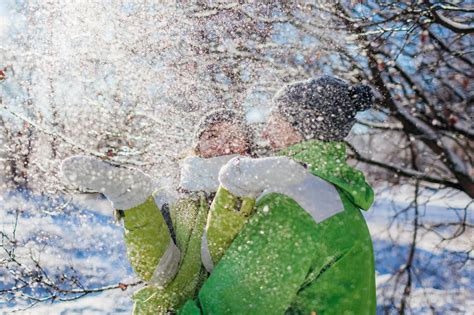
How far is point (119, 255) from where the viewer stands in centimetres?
1118

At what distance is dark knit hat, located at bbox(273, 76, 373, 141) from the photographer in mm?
1364

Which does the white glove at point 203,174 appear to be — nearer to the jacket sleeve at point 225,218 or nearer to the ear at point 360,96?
the jacket sleeve at point 225,218

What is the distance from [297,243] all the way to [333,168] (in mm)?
226

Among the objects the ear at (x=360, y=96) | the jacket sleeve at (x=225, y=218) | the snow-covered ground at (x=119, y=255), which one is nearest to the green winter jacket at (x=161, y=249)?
the jacket sleeve at (x=225, y=218)

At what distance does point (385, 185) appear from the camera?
570 centimetres

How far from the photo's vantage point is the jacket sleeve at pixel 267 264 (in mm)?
1172

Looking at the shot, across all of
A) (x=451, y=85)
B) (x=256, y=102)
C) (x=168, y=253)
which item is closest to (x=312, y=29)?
(x=256, y=102)

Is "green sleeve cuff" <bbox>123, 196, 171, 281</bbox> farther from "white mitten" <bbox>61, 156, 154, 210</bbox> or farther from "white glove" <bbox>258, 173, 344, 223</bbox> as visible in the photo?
"white glove" <bbox>258, 173, 344, 223</bbox>

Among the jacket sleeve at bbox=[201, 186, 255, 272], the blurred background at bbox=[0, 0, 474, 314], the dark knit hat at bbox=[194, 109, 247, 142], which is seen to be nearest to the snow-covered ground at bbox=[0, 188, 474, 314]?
the blurred background at bbox=[0, 0, 474, 314]

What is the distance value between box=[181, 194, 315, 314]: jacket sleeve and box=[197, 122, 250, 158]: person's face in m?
0.43

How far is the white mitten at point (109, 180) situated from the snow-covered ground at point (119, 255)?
2.63 metres

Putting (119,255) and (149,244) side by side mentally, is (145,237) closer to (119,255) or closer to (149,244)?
(149,244)

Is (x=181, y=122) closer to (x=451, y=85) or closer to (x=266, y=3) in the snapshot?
(x=266, y=3)

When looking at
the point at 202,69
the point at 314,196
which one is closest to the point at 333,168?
the point at 314,196
